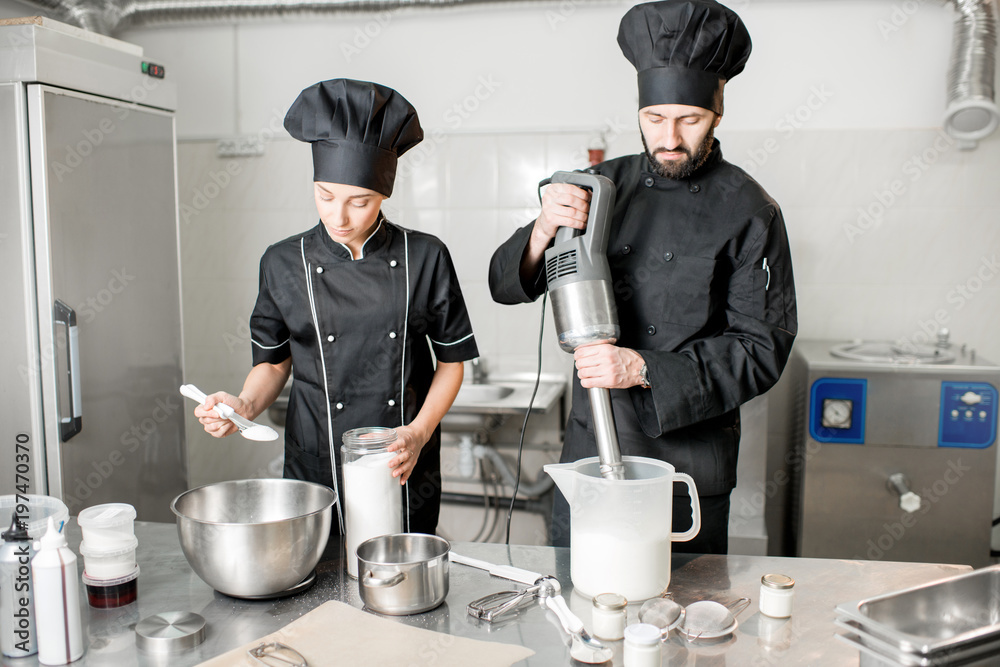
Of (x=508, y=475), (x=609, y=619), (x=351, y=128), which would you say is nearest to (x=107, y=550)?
(x=609, y=619)

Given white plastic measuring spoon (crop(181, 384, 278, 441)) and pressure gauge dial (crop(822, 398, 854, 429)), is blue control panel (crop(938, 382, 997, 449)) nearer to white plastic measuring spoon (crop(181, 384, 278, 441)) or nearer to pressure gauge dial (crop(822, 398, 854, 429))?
pressure gauge dial (crop(822, 398, 854, 429))

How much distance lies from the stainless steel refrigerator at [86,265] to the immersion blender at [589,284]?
163 cm

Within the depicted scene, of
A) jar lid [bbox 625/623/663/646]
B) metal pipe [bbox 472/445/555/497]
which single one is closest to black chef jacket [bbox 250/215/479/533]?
jar lid [bbox 625/623/663/646]

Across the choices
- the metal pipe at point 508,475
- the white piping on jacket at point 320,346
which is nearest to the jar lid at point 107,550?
the white piping on jacket at point 320,346

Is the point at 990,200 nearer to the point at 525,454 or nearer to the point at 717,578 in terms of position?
the point at 525,454

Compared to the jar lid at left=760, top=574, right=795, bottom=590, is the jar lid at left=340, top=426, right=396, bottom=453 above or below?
above

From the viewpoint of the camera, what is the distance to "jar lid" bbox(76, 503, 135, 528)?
1208mm

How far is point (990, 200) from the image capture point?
3062 millimetres

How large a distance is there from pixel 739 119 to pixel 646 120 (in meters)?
1.73

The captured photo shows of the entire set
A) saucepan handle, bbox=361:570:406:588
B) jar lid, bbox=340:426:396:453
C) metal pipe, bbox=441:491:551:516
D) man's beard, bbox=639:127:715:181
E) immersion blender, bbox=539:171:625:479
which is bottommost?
metal pipe, bbox=441:491:551:516

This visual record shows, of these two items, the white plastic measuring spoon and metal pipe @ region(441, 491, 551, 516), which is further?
metal pipe @ region(441, 491, 551, 516)

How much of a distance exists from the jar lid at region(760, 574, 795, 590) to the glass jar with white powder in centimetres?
59

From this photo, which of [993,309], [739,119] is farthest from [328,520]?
[993,309]

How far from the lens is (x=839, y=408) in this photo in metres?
2.75
